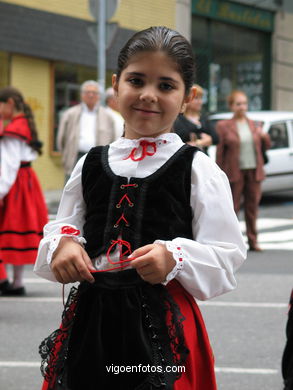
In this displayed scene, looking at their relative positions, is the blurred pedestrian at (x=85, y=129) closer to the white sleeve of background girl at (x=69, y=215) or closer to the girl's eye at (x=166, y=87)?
the white sleeve of background girl at (x=69, y=215)

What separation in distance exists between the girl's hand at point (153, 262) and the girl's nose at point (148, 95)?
42cm

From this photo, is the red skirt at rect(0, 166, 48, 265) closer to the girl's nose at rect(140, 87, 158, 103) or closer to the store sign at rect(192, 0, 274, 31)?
the girl's nose at rect(140, 87, 158, 103)

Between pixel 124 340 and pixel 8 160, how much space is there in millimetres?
5546

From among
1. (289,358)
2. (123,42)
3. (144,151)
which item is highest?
(123,42)

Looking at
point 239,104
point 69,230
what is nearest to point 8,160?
point 239,104

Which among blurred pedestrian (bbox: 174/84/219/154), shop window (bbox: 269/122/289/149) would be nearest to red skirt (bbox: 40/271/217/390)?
blurred pedestrian (bbox: 174/84/219/154)

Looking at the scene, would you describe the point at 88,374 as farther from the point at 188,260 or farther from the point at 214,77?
the point at 214,77

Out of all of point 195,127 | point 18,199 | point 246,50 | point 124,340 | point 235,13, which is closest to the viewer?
point 124,340

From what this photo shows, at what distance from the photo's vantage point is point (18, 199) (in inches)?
331

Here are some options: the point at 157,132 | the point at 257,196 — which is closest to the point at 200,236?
the point at 157,132

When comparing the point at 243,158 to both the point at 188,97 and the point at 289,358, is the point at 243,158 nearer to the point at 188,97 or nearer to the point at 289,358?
the point at 289,358

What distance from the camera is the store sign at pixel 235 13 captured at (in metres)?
24.7

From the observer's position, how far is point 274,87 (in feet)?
90.7

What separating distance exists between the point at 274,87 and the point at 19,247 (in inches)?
796
